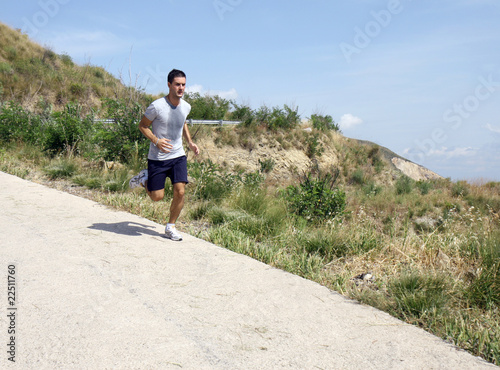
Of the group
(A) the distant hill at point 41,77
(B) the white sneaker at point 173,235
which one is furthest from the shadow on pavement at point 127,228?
(A) the distant hill at point 41,77

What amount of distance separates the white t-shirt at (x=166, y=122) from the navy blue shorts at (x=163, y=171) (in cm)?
7

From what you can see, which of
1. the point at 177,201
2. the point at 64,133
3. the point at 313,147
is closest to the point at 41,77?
the point at 313,147

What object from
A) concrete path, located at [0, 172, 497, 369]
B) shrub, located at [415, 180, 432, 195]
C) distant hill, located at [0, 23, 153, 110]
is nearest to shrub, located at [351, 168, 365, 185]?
shrub, located at [415, 180, 432, 195]

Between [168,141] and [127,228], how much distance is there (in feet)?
4.37

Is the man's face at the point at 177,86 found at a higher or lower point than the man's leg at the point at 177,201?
higher

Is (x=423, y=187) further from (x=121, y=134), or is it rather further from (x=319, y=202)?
(x=121, y=134)

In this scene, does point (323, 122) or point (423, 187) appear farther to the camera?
point (323, 122)

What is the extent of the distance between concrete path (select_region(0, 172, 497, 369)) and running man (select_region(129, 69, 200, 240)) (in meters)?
0.77

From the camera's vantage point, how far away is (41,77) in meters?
26.8

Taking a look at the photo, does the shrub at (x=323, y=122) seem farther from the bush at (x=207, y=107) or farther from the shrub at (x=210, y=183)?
the shrub at (x=210, y=183)

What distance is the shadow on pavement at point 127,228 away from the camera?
5.58 meters

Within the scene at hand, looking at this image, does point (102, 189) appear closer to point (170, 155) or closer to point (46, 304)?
point (170, 155)

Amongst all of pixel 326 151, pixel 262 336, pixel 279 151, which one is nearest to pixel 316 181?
pixel 262 336

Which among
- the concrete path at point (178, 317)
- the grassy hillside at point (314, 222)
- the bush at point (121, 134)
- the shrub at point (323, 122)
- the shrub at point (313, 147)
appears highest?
the shrub at point (323, 122)
